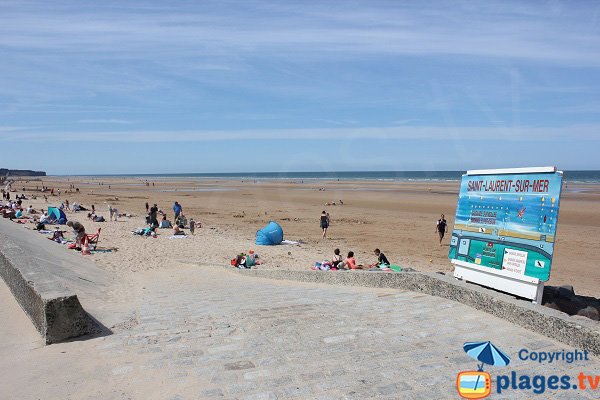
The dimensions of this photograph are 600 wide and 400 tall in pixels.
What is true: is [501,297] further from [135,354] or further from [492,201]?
[135,354]

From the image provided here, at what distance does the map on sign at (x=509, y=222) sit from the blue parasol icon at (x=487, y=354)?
1970 millimetres

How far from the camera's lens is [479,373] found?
4.12 m

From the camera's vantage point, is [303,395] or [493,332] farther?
[493,332]

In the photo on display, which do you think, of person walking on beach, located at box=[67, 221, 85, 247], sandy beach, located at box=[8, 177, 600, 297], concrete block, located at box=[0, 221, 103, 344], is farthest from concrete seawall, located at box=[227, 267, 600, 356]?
person walking on beach, located at box=[67, 221, 85, 247]

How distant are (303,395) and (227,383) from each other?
0.69 m

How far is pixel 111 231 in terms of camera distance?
20.1 meters

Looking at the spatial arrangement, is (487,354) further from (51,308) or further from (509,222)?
(51,308)

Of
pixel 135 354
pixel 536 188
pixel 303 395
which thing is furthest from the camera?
pixel 536 188

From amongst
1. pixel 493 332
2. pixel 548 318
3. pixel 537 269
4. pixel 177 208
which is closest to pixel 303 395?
pixel 493 332

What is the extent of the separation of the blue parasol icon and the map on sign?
197 cm

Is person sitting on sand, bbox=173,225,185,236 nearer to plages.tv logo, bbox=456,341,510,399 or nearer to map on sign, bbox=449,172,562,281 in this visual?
map on sign, bbox=449,172,562,281

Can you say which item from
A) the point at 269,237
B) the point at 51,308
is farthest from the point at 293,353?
the point at 269,237

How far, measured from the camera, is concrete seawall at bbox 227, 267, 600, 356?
4.62 meters

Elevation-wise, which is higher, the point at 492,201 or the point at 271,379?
the point at 492,201
